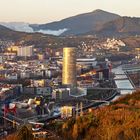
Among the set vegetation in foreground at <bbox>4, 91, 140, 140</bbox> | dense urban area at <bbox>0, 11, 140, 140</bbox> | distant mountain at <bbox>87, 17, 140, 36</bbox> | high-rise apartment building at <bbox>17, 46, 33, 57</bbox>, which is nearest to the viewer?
vegetation in foreground at <bbox>4, 91, 140, 140</bbox>

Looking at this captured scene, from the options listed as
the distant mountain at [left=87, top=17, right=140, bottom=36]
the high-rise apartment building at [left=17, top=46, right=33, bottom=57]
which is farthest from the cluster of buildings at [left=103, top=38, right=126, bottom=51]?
the distant mountain at [left=87, top=17, right=140, bottom=36]

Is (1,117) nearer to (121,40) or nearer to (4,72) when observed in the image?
(4,72)

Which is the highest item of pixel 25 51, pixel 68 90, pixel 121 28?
pixel 121 28

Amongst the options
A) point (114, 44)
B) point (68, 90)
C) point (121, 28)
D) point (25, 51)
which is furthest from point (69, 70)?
point (121, 28)

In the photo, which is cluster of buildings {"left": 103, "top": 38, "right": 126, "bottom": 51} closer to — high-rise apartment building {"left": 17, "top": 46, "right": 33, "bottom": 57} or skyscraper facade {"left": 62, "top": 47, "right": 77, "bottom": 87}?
high-rise apartment building {"left": 17, "top": 46, "right": 33, "bottom": 57}

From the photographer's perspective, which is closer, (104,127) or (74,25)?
(104,127)

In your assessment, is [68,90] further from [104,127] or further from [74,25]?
[74,25]

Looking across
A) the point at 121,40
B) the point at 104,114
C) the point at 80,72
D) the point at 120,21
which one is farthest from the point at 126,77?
the point at 120,21

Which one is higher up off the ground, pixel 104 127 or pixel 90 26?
pixel 90 26
